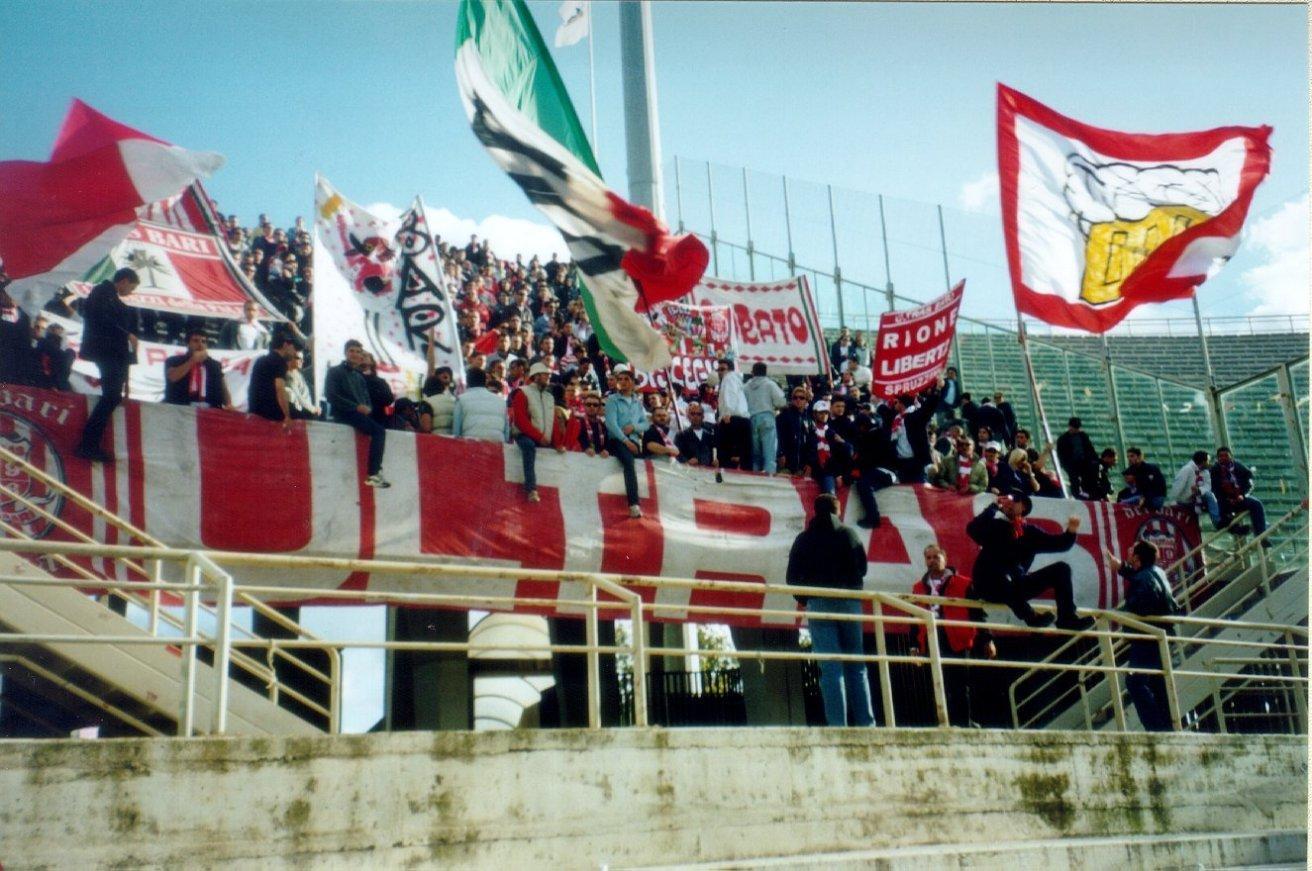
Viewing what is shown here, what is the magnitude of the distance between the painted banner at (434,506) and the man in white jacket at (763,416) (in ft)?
1.74

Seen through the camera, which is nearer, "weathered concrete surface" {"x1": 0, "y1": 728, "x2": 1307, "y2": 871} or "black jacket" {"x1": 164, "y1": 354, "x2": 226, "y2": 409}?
"weathered concrete surface" {"x1": 0, "y1": 728, "x2": 1307, "y2": 871}

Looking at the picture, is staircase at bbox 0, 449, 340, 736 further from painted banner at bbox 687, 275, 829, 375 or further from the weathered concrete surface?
painted banner at bbox 687, 275, 829, 375

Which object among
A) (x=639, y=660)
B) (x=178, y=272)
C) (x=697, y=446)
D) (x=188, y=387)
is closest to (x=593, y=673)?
(x=639, y=660)

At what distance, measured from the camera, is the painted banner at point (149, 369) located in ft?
42.3

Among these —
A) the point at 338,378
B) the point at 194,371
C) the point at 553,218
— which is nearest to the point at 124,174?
the point at 194,371

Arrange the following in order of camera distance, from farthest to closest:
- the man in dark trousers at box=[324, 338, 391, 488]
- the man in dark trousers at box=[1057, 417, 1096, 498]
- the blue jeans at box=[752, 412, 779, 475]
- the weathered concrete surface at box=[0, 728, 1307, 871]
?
the man in dark trousers at box=[1057, 417, 1096, 498]
the blue jeans at box=[752, 412, 779, 475]
the man in dark trousers at box=[324, 338, 391, 488]
the weathered concrete surface at box=[0, 728, 1307, 871]

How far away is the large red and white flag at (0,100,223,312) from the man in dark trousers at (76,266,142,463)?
294 mm

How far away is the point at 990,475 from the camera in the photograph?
1548 centimetres

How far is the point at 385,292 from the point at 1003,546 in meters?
7.09

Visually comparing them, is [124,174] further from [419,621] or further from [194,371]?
[419,621]

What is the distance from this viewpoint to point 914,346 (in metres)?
17.1

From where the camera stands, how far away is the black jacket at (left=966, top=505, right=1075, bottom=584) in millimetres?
10570

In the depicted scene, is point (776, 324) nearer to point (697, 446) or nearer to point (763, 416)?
point (763, 416)

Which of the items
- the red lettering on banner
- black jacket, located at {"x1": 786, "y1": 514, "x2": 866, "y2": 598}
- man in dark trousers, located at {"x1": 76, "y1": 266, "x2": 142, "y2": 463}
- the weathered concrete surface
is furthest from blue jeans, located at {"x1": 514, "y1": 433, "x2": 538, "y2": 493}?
the weathered concrete surface
